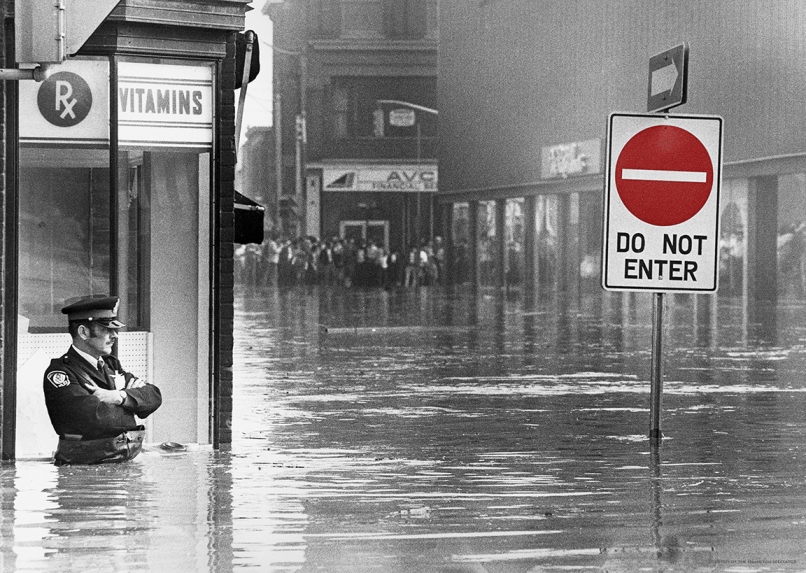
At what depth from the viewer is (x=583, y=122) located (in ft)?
172

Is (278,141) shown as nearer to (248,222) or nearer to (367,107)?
(367,107)

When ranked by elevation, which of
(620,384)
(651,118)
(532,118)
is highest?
(532,118)

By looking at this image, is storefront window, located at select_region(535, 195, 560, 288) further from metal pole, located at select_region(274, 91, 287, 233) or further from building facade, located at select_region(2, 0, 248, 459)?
building facade, located at select_region(2, 0, 248, 459)

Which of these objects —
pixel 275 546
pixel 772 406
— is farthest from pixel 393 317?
pixel 275 546

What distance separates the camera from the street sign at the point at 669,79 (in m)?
10.2

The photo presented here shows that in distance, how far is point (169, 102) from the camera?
1070 centimetres

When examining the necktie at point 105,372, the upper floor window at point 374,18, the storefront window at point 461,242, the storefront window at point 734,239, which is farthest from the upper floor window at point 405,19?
the necktie at point 105,372

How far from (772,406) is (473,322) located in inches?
633

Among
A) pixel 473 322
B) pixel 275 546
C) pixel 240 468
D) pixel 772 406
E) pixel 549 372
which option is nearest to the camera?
pixel 275 546

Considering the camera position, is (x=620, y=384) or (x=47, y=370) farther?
(x=620, y=384)

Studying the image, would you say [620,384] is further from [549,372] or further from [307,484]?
[307,484]

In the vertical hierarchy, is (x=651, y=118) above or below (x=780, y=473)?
Answer: above

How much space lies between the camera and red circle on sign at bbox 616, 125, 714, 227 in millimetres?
10430

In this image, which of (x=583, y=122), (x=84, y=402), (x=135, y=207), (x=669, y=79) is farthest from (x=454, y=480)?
(x=583, y=122)
